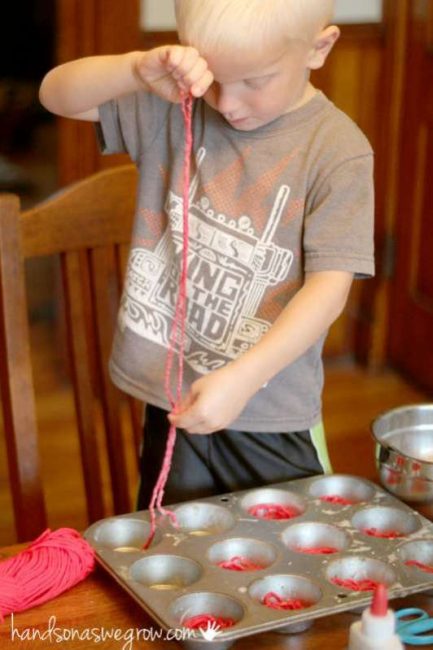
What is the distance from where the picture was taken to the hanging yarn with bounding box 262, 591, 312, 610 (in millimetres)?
1088

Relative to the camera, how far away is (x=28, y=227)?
4.84 feet

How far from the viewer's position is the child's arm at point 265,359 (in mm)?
1122

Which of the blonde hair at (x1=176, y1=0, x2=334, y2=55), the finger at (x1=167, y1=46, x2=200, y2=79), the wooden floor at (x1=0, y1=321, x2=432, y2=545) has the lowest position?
the wooden floor at (x1=0, y1=321, x2=432, y2=545)

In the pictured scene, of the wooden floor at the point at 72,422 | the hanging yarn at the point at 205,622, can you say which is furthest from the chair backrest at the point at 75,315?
the wooden floor at the point at 72,422

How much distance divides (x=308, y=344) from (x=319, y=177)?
0.19 m

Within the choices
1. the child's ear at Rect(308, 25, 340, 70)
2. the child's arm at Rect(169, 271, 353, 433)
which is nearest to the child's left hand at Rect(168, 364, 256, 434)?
the child's arm at Rect(169, 271, 353, 433)

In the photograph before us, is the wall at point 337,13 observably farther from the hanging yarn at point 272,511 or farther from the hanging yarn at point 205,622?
the hanging yarn at point 205,622

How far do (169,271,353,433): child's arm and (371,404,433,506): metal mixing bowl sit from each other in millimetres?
157

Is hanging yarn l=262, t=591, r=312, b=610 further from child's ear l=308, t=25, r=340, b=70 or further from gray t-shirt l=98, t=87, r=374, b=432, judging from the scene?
child's ear l=308, t=25, r=340, b=70

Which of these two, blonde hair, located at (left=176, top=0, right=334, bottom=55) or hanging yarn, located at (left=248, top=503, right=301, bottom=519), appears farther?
hanging yarn, located at (left=248, top=503, right=301, bottom=519)

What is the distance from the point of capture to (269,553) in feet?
3.80

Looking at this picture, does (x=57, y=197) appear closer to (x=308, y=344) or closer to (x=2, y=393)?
(x=2, y=393)

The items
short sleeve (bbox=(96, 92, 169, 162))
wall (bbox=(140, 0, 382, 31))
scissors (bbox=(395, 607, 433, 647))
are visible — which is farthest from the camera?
wall (bbox=(140, 0, 382, 31))

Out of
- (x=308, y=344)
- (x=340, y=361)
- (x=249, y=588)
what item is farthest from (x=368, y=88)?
(x=249, y=588)
